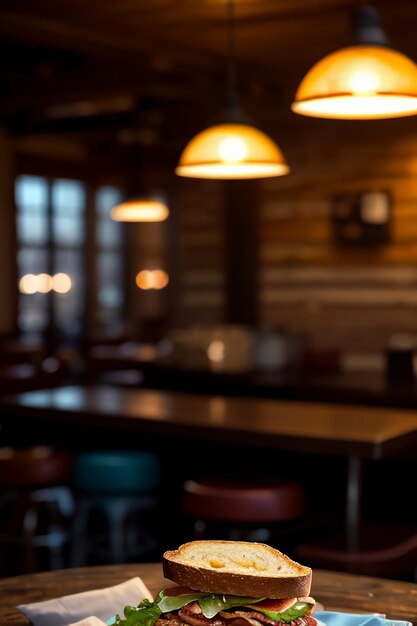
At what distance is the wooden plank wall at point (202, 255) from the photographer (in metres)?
10.0

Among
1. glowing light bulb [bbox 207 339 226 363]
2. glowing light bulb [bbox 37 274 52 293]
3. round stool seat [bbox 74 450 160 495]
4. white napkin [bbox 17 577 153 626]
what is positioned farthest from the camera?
glowing light bulb [bbox 37 274 52 293]

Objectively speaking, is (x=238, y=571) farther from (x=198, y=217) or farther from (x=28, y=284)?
(x=28, y=284)

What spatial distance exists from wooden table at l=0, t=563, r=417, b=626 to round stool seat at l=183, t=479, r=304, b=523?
65.9 inches

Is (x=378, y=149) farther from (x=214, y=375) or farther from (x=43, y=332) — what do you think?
(x=43, y=332)

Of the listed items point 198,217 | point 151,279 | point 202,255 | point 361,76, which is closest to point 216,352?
point 361,76

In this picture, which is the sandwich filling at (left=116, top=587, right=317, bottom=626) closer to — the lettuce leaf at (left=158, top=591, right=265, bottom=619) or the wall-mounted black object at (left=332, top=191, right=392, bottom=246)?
the lettuce leaf at (left=158, top=591, right=265, bottom=619)

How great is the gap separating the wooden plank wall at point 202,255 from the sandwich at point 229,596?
8.28 m

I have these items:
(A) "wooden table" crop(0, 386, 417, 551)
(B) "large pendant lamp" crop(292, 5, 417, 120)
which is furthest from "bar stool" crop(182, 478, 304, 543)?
(B) "large pendant lamp" crop(292, 5, 417, 120)

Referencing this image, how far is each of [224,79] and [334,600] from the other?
6129mm

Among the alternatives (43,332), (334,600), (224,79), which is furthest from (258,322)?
(334,600)

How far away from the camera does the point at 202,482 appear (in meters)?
4.18

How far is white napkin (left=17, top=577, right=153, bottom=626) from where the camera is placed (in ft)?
5.99

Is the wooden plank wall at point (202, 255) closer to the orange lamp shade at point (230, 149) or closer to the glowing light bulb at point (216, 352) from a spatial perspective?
the glowing light bulb at point (216, 352)

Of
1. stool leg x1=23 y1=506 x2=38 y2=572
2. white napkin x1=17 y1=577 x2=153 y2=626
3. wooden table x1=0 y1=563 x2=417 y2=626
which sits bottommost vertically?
stool leg x1=23 y1=506 x2=38 y2=572
